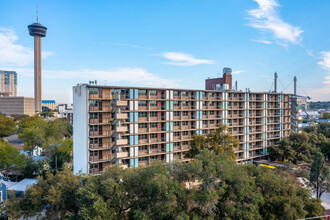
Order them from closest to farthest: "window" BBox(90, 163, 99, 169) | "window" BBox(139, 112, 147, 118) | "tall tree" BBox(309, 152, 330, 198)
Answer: "tall tree" BBox(309, 152, 330, 198) → "window" BBox(90, 163, 99, 169) → "window" BBox(139, 112, 147, 118)

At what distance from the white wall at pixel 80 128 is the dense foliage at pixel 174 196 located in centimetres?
849

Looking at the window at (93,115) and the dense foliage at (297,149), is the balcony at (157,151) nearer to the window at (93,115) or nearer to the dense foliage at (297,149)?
the window at (93,115)

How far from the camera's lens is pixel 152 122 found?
120 feet

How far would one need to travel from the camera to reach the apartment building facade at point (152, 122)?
1252 inches

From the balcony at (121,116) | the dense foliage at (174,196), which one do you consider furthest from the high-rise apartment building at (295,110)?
the balcony at (121,116)

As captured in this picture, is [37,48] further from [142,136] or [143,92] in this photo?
[142,136]

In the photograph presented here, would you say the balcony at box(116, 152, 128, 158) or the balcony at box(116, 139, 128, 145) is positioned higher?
the balcony at box(116, 139, 128, 145)

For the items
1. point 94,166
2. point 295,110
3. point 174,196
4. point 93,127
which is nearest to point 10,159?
point 94,166

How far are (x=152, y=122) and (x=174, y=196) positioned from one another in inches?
736

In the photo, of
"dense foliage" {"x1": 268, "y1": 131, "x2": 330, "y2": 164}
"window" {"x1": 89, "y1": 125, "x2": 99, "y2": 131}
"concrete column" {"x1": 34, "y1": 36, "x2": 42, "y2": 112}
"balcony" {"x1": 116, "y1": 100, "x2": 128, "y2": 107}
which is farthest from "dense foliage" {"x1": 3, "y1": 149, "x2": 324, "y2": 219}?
"concrete column" {"x1": 34, "y1": 36, "x2": 42, "y2": 112}

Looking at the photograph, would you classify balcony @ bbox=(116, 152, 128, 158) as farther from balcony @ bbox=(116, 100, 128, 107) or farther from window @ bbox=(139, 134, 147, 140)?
balcony @ bbox=(116, 100, 128, 107)

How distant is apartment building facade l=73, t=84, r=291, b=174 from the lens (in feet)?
104

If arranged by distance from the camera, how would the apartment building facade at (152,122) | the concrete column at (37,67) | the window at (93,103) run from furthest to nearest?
1. the concrete column at (37,67)
2. the apartment building facade at (152,122)
3. the window at (93,103)

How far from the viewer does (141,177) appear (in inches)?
847
